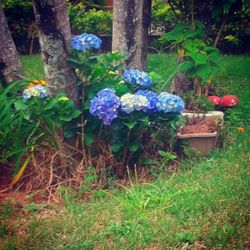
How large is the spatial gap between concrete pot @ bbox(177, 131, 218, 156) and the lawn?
144 millimetres

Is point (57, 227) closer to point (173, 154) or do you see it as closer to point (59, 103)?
point (59, 103)

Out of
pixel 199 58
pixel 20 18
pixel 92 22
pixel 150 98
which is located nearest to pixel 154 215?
pixel 150 98

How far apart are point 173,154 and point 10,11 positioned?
636 cm

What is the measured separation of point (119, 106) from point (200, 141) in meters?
1.04

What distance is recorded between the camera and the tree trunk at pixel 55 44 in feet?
13.1

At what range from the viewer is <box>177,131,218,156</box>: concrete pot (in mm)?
4484

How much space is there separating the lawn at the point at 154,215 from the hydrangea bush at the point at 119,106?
1.18ft

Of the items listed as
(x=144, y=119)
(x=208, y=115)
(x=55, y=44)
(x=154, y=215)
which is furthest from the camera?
(x=208, y=115)

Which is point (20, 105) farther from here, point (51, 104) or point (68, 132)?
point (68, 132)

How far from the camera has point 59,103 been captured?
3.91 metres

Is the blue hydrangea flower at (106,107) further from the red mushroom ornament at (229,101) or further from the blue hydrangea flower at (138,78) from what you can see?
the red mushroom ornament at (229,101)

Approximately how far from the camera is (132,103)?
3812 millimetres

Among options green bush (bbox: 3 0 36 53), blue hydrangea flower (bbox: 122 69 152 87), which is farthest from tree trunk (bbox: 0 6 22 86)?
green bush (bbox: 3 0 36 53)

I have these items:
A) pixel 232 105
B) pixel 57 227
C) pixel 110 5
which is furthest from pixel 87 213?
pixel 110 5
